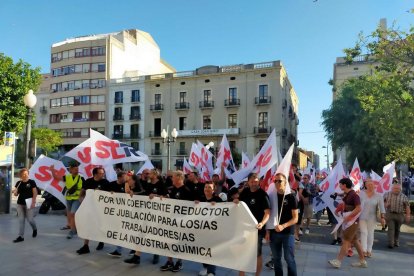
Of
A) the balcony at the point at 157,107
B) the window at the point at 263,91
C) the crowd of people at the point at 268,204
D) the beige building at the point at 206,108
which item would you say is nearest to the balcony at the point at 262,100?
the beige building at the point at 206,108

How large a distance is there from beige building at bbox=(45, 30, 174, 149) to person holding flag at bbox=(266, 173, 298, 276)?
4927 centimetres

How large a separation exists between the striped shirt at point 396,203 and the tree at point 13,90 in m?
21.2

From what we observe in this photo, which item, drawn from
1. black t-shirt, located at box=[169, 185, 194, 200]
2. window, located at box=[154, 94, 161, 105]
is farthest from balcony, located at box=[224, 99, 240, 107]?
black t-shirt, located at box=[169, 185, 194, 200]

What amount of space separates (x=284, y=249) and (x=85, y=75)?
5327 cm

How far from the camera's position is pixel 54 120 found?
5662 centimetres

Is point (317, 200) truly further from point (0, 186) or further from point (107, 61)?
point (107, 61)

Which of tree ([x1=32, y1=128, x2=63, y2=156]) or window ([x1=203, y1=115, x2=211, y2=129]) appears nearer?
tree ([x1=32, y1=128, x2=63, y2=156])

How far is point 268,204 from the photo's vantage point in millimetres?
5176

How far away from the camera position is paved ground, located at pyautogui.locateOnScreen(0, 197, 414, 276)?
598 cm

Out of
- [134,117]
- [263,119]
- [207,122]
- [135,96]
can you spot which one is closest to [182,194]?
[263,119]

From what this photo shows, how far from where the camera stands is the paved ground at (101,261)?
5977 millimetres

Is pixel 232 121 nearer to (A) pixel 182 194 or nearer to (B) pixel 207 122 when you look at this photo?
(B) pixel 207 122

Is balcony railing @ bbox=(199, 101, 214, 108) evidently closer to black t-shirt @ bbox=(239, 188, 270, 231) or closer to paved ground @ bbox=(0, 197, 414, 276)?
paved ground @ bbox=(0, 197, 414, 276)

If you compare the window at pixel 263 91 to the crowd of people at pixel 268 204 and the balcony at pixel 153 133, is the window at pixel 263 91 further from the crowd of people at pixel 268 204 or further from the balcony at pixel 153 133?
the crowd of people at pixel 268 204
